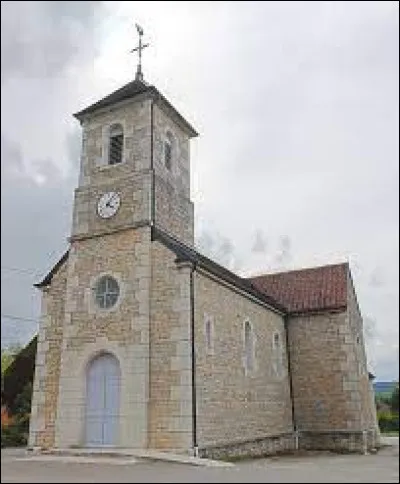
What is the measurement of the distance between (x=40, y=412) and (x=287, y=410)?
927 centimetres

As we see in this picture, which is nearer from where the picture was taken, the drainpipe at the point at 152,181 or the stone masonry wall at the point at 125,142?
the drainpipe at the point at 152,181

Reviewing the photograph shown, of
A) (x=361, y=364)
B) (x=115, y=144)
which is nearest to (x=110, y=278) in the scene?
(x=115, y=144)

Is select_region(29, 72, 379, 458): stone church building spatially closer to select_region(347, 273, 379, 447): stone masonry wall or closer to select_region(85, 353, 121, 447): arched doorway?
select_region(85, 353, 121, 447): arched doorway

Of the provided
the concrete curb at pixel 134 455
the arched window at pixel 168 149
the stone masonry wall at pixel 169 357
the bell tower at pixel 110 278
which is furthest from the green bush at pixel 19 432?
the arched window at pixel 168 149

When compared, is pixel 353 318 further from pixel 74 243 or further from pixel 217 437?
pixel 74 243

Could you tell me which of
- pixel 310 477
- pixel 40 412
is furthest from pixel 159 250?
pixel 310 477

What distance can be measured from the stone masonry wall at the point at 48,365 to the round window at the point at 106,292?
155 cm

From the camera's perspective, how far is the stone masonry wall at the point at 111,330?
15125mm

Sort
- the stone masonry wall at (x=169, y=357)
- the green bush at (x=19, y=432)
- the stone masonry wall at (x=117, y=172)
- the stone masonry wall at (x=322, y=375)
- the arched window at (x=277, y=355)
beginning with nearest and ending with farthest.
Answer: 1. the stone masonry wall at (x=169, y=357)
2. the stone masonry wall at (x=117, y=172)
3. the green bush at (x=19, y=432)
4. the arched window at (x=277, y=355)
5. the stone masonry wall at (x=322, y=375)

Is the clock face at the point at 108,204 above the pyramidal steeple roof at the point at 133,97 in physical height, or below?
below

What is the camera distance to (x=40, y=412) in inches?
653

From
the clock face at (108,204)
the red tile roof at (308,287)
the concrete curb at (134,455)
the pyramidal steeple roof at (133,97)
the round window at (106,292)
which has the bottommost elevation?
the concrete curb at (134,455)

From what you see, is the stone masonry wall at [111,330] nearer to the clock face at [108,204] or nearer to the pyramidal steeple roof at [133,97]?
the clock face at [108,204]

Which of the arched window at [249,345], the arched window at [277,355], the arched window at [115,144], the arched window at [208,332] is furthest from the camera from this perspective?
the arched window at [277,355]
